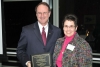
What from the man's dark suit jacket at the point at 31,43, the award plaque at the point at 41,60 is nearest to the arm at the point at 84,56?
the award plaque at the point at 41,60

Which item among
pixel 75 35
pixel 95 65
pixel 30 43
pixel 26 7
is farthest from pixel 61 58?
pixel 26 7

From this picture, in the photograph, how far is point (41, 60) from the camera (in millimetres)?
1731

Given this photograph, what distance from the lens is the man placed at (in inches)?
73.6

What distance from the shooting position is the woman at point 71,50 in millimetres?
1573

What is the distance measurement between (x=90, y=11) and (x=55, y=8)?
620 mm

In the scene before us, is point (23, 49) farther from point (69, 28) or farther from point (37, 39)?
point (69, 28)

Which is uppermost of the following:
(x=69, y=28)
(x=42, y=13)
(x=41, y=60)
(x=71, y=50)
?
(x=42, y=13)

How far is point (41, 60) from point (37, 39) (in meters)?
0.27

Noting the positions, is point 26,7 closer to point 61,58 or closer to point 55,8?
point 55,8

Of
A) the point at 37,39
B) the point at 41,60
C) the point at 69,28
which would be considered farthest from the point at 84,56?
the point at 37,39

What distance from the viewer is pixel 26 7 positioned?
3.29 metres

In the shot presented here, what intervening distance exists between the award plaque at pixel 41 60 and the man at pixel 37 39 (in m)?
0.14

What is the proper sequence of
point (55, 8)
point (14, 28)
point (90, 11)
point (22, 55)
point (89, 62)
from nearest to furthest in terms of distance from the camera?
point (89, 62)
point (22, 55)
point (90, 11)
point (55, 8)
point (14, 28)

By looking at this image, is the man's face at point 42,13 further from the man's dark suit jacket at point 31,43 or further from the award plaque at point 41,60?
the award plaque at point 41,60
